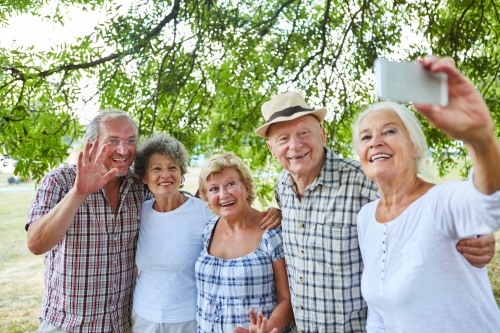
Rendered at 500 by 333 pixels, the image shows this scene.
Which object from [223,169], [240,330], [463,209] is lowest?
[240,330]

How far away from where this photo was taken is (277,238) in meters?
2.12

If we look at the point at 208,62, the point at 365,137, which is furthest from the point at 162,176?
the point at 208,62

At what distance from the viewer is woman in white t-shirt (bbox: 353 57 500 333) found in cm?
103

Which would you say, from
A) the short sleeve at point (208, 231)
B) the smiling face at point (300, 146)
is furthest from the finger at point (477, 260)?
the short sleeve at point (208, 231)

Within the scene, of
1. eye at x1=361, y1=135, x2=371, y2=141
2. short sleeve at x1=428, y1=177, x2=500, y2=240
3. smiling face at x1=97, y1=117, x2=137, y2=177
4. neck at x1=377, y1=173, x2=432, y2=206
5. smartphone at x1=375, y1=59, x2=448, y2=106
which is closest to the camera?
smartphone at x1=375, y1=59, x2=448, y2=106

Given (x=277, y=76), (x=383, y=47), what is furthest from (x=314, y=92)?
(x=383, y=47)

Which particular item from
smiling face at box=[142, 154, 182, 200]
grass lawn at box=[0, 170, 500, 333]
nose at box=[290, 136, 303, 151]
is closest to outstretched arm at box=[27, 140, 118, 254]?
smiling face at box=[142, 154, 182, 200]

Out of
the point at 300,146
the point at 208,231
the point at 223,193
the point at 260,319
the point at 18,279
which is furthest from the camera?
the point at 18,279

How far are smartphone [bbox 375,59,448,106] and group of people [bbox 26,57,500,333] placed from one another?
0.26 meters

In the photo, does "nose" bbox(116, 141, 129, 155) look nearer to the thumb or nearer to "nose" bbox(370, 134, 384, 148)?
the thumb

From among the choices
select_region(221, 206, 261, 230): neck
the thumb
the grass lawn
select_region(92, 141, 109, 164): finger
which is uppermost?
select_region(92, 141, 109, 164): finger

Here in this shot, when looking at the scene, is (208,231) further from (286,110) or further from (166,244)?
(286,110)

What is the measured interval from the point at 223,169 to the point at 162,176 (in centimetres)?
36

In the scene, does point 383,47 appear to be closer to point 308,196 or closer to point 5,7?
point 308,196
